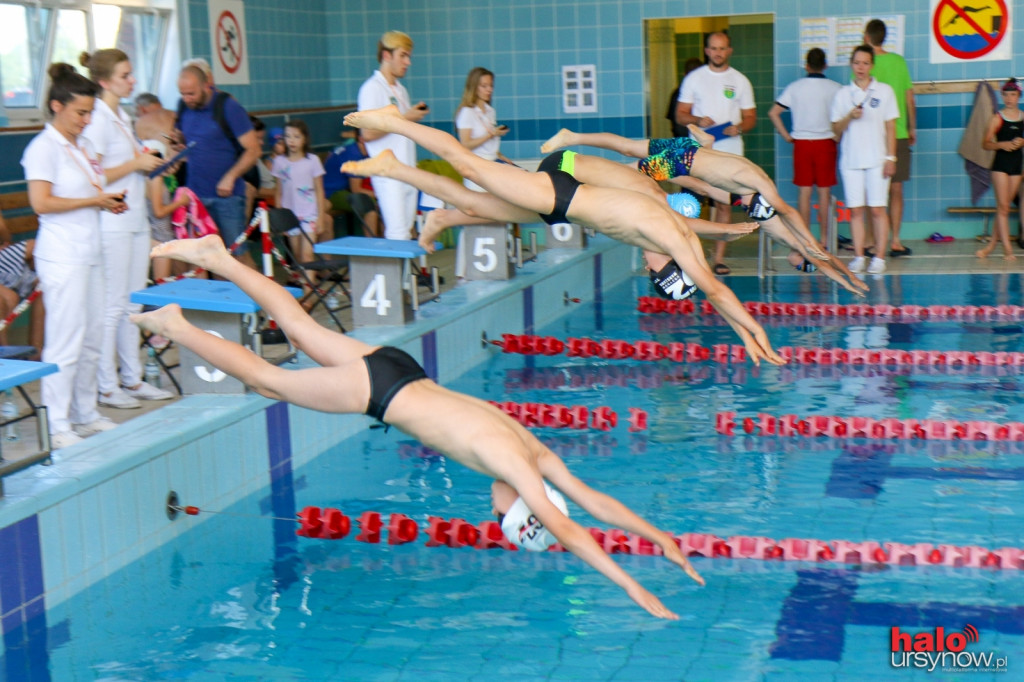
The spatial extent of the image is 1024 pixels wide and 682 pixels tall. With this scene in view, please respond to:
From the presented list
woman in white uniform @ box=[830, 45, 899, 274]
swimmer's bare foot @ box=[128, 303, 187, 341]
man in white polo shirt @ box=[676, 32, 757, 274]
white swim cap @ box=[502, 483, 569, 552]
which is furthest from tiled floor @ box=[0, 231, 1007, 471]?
white swim cap @ box=[502, 483, 569, 552]

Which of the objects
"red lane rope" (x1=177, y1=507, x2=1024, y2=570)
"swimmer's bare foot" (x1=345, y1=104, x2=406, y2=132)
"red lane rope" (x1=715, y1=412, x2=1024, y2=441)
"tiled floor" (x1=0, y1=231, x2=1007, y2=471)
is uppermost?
"swimmer's bare foot" (x1=345, y1=104, x2=406, y2=132)

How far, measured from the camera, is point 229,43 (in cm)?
1102

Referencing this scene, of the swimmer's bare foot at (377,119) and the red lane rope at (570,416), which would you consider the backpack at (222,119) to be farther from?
the red lane rope at (570,416)

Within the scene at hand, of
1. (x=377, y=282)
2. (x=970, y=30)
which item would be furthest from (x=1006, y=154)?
(x=377, y=282)

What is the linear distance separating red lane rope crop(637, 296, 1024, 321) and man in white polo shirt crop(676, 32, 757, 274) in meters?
1.23

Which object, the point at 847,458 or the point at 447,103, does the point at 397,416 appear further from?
the point at 447,103

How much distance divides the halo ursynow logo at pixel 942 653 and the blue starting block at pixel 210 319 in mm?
3485

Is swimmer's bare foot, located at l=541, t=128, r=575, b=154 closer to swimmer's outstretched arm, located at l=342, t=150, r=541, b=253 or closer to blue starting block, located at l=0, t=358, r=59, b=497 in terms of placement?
swimmer's outstretched arm, located at l=342, t=150, r=541, b=253

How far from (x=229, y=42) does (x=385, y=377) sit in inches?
300

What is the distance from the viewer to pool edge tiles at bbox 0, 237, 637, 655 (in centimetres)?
450

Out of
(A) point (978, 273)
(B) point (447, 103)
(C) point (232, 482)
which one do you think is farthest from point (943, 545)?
(B) point (447, 103)

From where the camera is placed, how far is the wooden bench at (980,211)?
12484 mm

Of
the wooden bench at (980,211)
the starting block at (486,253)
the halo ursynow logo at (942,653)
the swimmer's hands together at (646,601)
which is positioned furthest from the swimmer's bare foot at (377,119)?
the wooden bench at (980,211)

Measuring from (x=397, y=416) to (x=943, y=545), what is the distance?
7.73 feet
